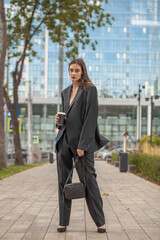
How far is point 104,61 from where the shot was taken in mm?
82875

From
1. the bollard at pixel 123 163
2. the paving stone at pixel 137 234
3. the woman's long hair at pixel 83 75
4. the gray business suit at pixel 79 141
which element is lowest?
the bollard at pixel 123 163

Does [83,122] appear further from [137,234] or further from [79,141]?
[137,234]

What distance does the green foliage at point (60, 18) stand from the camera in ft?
67.1

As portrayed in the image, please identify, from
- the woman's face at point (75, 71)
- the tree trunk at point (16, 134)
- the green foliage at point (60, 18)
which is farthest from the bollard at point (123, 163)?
the woman's face at point (75, 71)

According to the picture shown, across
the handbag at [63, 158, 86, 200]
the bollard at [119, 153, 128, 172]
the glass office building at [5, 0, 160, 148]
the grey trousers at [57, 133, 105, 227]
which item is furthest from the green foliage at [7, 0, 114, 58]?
the glass office building at [5, 0, 160, 148]


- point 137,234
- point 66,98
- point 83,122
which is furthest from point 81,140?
point 137,234

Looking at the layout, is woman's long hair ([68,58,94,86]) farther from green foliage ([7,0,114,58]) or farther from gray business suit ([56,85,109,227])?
green foliage ([7,0,114,58])

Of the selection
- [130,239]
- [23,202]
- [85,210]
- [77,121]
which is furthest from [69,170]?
[23,202]

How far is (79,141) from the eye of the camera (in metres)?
4.38

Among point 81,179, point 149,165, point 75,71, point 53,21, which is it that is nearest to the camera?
point 81,179

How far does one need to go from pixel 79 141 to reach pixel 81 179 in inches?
16.4

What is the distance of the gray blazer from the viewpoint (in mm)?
4395

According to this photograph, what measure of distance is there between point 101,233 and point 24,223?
3.62 feet

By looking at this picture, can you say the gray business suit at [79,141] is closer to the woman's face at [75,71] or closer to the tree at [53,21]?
the woman's face at [75,71]
